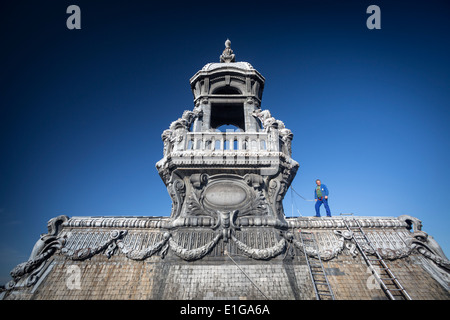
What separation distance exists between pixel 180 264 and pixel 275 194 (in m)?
4.79

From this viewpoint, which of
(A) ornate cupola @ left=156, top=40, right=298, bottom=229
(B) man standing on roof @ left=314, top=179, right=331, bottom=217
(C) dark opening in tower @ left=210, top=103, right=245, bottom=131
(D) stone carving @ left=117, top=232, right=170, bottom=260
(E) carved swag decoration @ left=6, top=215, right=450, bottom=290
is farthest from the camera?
(C) dark opening in tower @ left=210, top=103, right=245, bottom=131

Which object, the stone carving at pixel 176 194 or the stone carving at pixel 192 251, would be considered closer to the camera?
the stone carving at pixel 192 251

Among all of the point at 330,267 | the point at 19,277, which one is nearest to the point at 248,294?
the point at 330,267

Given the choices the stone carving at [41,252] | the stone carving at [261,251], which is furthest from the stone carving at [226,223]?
the stone carving at [41,252]

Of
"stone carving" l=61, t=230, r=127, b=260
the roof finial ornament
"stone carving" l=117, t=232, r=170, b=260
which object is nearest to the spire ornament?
the roof finial ornament

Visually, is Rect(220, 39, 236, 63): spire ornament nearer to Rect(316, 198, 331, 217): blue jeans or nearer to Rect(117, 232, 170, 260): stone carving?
Rect(316, 198, 331, 217): blue jeans

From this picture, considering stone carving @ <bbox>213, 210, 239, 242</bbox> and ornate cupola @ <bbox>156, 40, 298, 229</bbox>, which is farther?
ornate cupola @ <bbox>156, 40, 298, 229</bbox>

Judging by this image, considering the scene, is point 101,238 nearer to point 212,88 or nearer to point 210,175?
point 210,175

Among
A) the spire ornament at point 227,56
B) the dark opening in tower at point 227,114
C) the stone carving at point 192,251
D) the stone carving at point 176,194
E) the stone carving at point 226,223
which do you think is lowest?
the stone carving at point 192,251

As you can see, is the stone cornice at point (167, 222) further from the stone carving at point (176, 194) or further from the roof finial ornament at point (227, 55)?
the roof finial ornament at point (227, 55)

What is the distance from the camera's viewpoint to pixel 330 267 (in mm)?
7559

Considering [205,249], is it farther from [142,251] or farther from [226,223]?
[142,251]

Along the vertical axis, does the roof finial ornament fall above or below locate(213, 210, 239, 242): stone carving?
above

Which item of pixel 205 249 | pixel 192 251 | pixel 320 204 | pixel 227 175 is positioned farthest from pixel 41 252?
pixel 320 204
